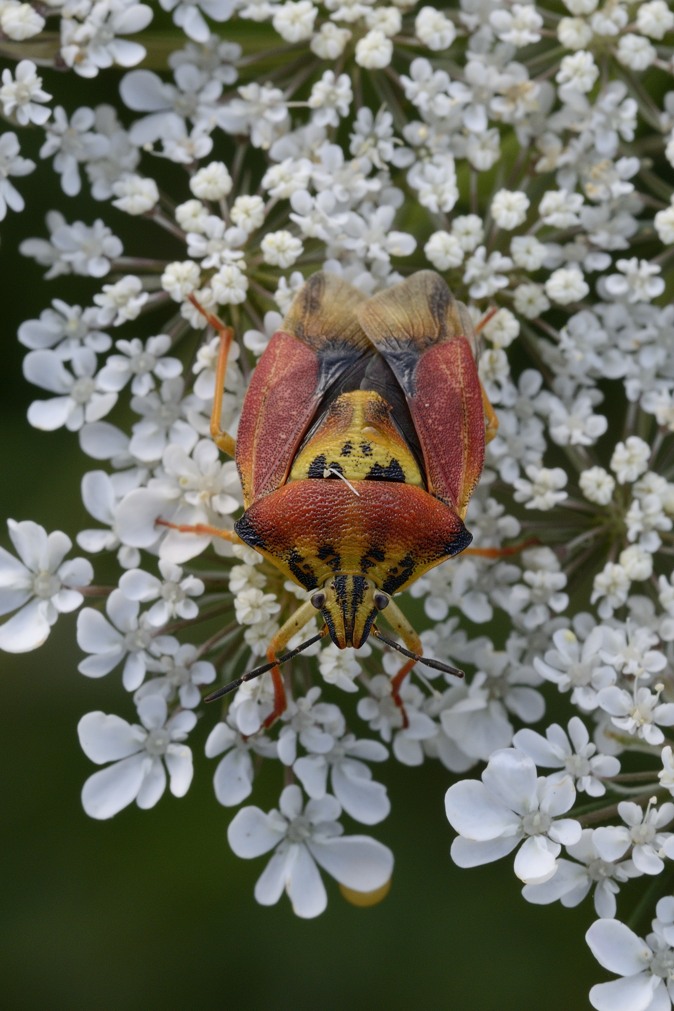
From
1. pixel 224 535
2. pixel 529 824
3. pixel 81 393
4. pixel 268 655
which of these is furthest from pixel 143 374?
pixel 529 824

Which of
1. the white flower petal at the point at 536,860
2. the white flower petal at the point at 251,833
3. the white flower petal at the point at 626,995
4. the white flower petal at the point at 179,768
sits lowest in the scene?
the white flower petal at the point at 251,833

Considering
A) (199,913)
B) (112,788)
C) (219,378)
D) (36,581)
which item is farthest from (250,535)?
(199,913)

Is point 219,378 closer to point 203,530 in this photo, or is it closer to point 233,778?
point 203,530

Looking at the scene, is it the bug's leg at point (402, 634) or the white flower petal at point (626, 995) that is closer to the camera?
the white flower petal at point (626, 995)

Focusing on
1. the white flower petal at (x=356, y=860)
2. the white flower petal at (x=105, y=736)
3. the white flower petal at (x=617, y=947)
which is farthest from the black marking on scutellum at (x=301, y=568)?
the white flower petal at (x=617, y=947)

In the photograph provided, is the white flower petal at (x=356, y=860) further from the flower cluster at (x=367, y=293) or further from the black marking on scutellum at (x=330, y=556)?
the black marking on scutellum at (x=330, y=556)

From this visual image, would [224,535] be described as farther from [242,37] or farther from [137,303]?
[242,37]

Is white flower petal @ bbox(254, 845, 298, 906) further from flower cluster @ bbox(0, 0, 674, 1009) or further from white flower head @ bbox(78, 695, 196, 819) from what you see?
white flower head @ bbox(78, 695, 196, 819)
